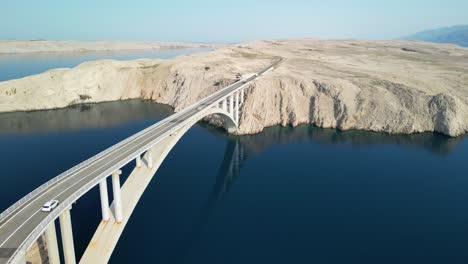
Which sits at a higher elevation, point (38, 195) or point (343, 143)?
point (38, 195)

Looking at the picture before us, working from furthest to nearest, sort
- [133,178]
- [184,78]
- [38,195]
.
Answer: [184,78]
[133,178]
[38,195]

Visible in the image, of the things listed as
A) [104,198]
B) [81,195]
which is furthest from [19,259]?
[104,198]

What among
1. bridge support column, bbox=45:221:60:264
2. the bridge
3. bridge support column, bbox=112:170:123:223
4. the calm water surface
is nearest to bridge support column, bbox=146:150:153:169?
the bridge

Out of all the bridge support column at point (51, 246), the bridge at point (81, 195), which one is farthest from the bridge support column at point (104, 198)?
the bridge support column at point (51, 246)

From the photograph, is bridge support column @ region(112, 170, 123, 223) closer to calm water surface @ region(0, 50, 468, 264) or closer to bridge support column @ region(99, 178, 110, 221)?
bridge support column @ region(99, 178, 110, 221)

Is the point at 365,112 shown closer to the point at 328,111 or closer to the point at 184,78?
the point at 328,111

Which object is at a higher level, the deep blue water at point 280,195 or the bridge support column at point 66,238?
the bridge support column at point 66,238

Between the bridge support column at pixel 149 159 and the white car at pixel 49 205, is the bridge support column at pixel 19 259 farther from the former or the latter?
the bridge support column at pixel 149 159

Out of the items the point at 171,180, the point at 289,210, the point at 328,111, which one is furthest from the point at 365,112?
the point at 171,180
